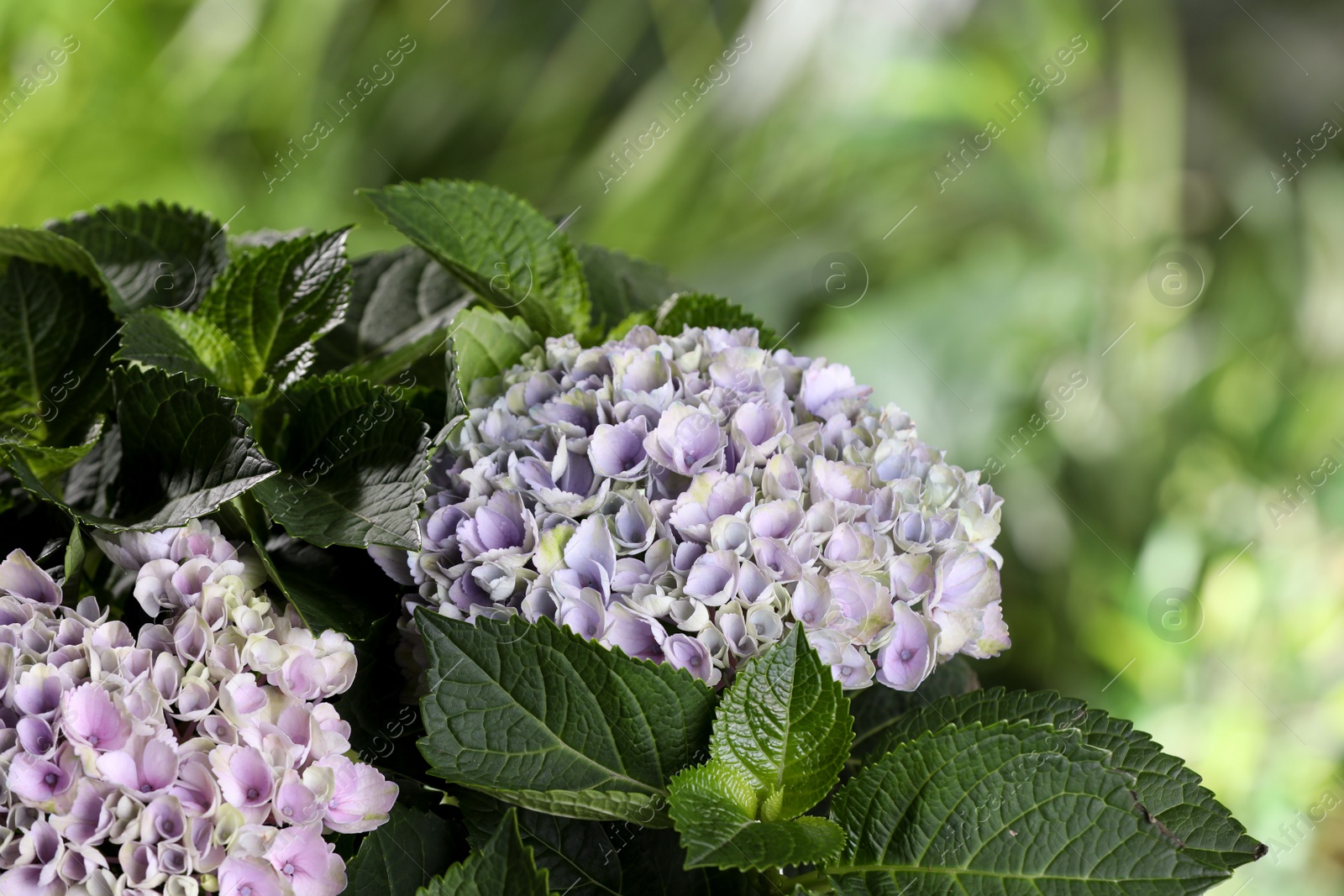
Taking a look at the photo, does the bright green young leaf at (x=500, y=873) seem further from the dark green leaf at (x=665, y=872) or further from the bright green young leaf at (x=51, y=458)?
the bright green young leaf at (x=51, y=458)

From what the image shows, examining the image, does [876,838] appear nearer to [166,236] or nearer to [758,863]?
[758,863]

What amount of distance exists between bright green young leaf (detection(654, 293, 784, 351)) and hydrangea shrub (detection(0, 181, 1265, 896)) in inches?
1.6

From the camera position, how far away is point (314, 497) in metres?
0.41

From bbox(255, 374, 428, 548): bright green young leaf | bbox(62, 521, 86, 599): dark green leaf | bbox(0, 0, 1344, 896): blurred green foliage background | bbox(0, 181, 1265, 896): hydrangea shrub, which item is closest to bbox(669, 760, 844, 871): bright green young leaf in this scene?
bbox(0, 181, 1265, 896): hydrangea shrub

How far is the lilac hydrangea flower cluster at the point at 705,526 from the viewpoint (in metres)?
0.38

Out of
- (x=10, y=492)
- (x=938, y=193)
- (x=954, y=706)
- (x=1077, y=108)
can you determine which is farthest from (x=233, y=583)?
(x=1077, y=108)

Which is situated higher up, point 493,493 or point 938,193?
point 938,193

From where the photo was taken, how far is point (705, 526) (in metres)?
0.38

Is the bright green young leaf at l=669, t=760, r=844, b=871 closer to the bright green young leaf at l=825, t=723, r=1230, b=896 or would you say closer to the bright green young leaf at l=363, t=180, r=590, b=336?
the bright green young leaf at l=825, t=723, r=1230, b=896

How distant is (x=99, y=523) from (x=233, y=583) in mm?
55

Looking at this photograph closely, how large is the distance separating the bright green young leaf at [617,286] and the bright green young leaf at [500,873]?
0.28m

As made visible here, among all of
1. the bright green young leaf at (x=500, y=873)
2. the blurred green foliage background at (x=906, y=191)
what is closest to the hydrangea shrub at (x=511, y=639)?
the bright green young leaf at (x=500, y=873)

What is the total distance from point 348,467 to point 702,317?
0.18 meters

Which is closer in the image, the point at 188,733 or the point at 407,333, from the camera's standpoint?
the point at 188,733
